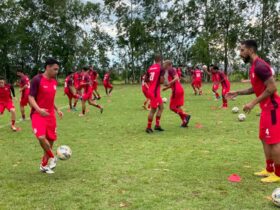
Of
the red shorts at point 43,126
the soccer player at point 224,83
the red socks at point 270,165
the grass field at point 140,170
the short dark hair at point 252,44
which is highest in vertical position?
the short dark hair at point 252,44

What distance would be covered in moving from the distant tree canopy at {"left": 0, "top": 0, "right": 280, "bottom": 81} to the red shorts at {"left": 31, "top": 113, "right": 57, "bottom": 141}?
45.8 m

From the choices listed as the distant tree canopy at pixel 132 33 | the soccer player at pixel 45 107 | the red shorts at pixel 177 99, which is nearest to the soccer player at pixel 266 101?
the soccer player at pixel 45 107

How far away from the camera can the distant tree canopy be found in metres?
53.3

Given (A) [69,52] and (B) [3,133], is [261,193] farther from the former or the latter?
(A) [69,52]

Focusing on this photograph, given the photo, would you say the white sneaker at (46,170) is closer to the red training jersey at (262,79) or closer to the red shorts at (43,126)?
the red shorts at (43,126)

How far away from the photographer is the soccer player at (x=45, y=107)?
7.00m

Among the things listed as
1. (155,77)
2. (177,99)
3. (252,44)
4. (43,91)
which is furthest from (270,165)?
(177,99)

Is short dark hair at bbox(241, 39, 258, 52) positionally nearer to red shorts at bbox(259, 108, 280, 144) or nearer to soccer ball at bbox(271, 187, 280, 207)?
red shorts at bbox(259, 108, 280, 144)

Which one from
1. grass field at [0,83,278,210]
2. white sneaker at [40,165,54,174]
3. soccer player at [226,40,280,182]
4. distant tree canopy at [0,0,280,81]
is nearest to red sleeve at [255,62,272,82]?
soccer player at [226,40,280,182]

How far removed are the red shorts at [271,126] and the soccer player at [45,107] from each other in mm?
3518

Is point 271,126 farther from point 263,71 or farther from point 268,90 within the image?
point 263,71

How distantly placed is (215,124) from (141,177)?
6840 millimetres

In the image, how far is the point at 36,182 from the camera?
677cm

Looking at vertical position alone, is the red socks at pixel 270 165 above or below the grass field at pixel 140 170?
above
